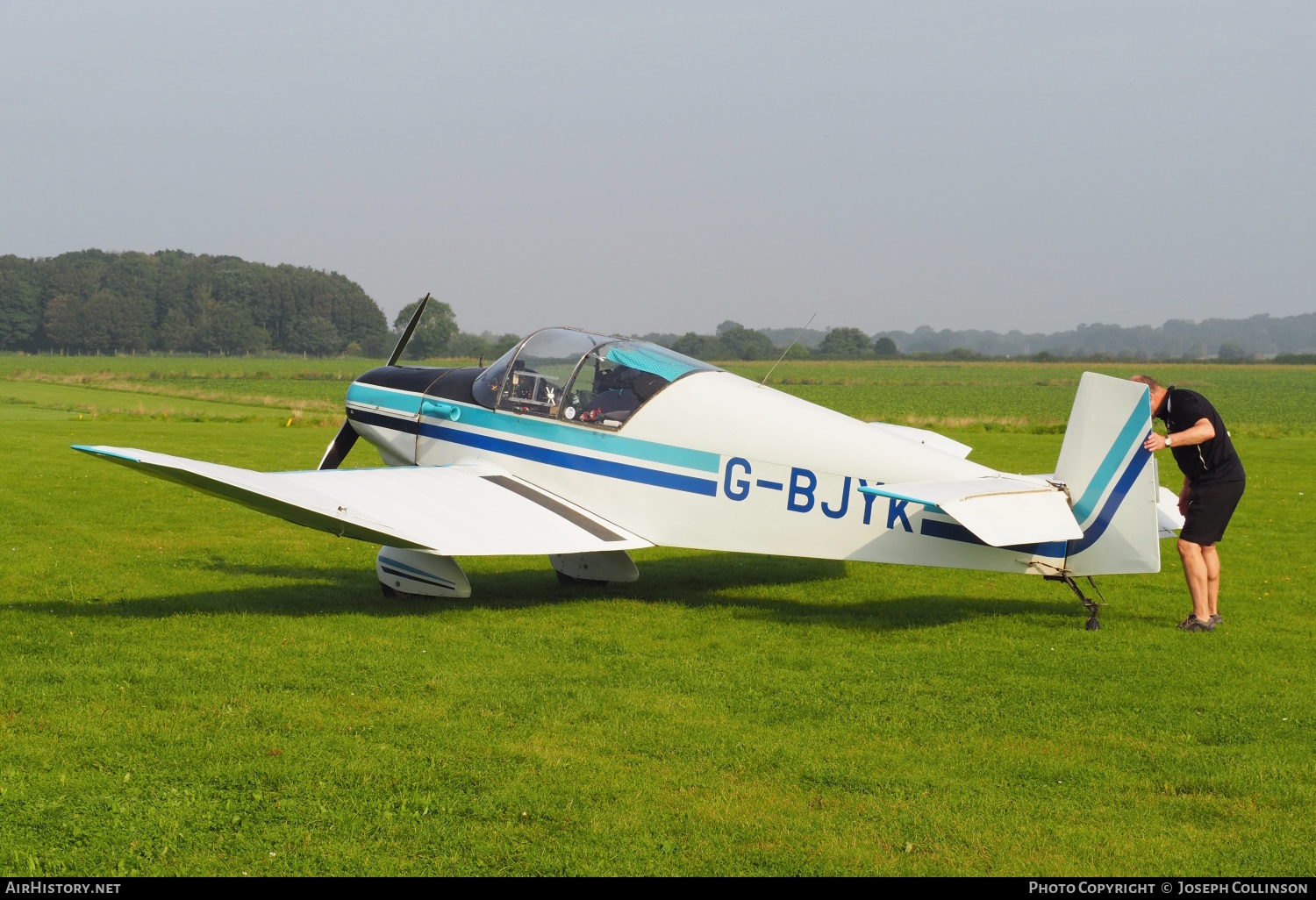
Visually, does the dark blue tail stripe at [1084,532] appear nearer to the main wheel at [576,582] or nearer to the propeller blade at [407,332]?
the main wheel at [576,582]

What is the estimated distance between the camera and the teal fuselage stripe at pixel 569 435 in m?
7.71

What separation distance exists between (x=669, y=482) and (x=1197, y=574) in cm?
350

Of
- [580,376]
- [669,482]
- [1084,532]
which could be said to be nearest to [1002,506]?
[1084,532]

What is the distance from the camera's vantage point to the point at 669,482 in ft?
25.5

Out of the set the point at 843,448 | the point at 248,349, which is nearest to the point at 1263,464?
the point at 843,448

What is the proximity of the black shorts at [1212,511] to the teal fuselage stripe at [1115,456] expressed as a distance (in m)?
0.93

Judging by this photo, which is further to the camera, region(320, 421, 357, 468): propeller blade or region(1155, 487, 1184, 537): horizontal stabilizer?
region(320, 421, 357, 468): propeller blade

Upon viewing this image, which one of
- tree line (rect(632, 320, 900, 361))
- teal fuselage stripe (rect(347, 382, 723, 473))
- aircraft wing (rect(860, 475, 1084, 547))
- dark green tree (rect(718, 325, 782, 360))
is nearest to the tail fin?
aircraft wing (rect(860, 475, 1084, 547))

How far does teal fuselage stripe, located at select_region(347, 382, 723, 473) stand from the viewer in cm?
771

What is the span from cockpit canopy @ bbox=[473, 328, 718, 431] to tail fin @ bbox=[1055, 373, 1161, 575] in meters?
2.77

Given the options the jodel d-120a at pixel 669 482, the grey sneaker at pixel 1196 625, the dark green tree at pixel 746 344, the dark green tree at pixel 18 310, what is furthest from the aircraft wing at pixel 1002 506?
the dark green tree at pixel 18 310

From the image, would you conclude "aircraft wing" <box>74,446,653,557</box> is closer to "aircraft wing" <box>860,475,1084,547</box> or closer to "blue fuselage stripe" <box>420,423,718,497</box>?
"blue fuselage stripe" <box>420,423,718,497</box>

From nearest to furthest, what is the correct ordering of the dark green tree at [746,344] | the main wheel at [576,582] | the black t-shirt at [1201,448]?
the black t-shirt at [1201,448] → the main wheel at [576,582] → the dark green tree at [746,344]

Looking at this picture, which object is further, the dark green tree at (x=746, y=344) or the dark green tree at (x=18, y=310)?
the dark green tree at (x=18, y=310)
